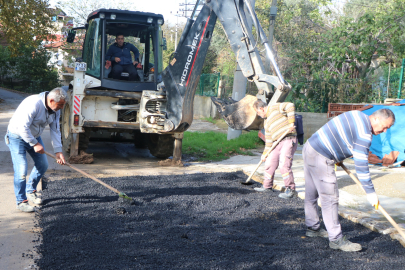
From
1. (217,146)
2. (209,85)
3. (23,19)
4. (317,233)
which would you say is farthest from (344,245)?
(23,19)

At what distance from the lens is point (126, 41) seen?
8289 mm

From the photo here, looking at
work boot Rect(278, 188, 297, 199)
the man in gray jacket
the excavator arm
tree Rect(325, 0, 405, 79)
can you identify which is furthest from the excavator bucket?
tree Rect(325, 0, 405, 79)

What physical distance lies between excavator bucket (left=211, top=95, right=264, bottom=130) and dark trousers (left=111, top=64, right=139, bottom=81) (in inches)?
101

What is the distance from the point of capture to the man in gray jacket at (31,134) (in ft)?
14.9

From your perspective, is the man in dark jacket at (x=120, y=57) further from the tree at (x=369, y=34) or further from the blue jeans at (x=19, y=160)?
the tree at (x=369, y=34)

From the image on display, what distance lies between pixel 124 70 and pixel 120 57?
0.91 ft

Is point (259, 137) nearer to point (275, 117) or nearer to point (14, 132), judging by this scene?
point (275, 117)

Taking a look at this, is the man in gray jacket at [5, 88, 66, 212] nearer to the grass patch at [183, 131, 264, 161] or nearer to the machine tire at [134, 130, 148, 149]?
the machine tire at [134, 130, 148, 149]

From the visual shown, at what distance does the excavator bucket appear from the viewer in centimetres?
631

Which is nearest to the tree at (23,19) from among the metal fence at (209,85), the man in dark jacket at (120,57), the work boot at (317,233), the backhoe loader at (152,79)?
the metal fence at (209,85)

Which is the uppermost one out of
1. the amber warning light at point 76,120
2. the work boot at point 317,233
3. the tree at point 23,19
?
the tree at point 23,19

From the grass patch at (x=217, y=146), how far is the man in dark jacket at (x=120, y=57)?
108 inches

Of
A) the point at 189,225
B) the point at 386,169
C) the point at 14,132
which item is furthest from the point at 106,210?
the point at 386,169

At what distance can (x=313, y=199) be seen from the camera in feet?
13.7
